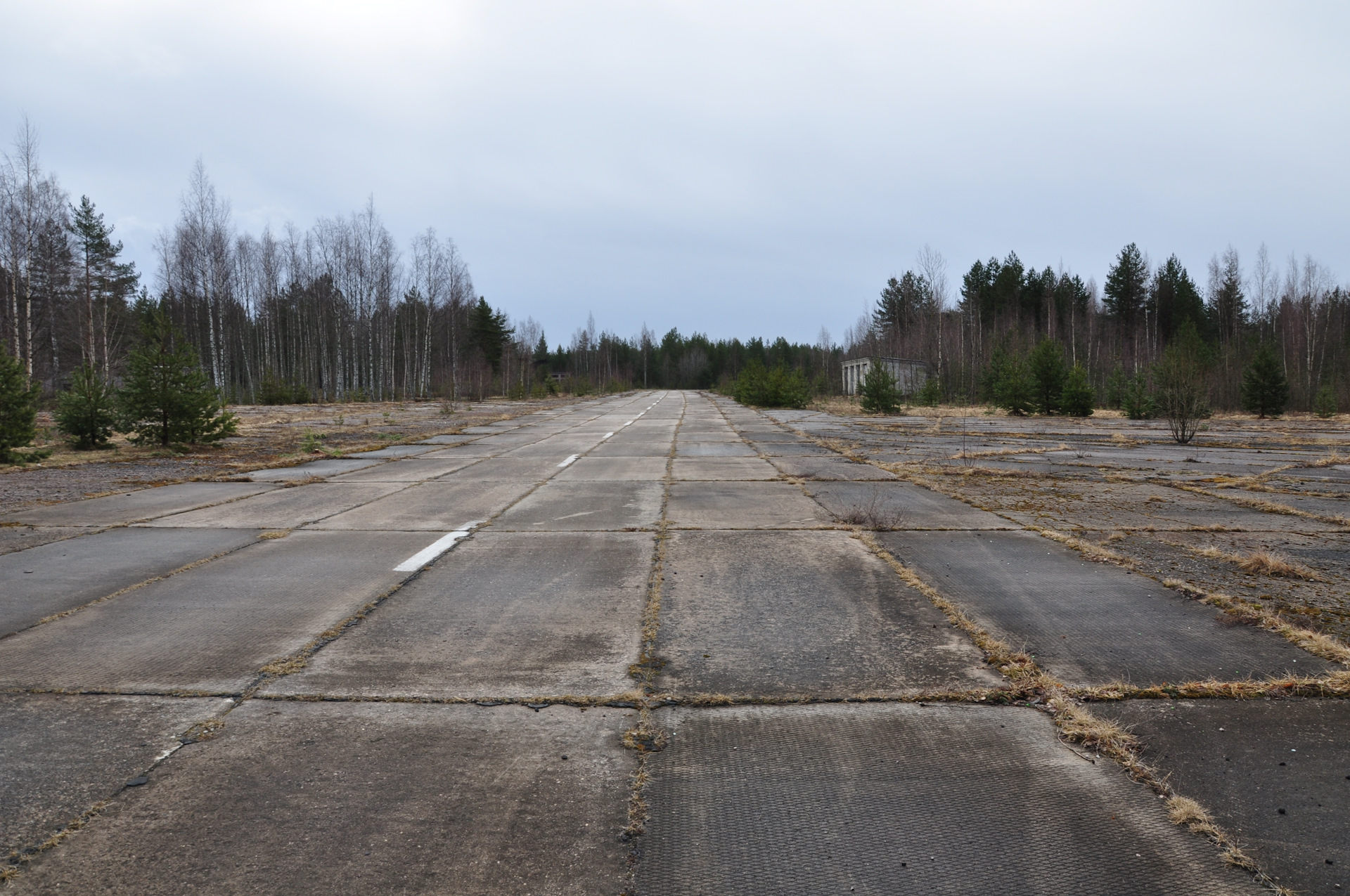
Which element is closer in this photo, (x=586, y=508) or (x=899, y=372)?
(x=586, y=508)

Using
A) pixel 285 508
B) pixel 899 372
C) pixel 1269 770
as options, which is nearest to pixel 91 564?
pixel 285 508

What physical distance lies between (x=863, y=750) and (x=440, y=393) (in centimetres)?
6180

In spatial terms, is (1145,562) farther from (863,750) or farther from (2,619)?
(2,619)

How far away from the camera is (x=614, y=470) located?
1278 centimetres

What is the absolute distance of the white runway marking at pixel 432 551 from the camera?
5.96 meters

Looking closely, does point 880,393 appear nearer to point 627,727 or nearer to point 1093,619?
point 1093,619

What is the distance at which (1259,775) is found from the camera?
8.71 feet

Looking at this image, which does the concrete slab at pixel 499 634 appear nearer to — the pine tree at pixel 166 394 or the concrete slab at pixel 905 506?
the concrete slab at pixel 905 506

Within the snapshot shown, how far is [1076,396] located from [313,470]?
31.0m

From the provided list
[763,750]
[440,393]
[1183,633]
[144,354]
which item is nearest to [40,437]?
Answer: [144,354]

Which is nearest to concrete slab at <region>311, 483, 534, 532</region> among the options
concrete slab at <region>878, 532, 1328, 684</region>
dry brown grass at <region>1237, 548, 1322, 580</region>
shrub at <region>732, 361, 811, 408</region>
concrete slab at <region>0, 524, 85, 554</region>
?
concrete slab at <region>0, 524, 85, 554</region>

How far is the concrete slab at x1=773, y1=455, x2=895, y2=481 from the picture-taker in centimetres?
1191

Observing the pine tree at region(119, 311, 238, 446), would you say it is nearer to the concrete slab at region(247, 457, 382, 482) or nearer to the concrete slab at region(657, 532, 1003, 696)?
the concrete slab at region(247, 457, 382, 482)

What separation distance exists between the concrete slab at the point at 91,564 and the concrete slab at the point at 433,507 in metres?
1.09
